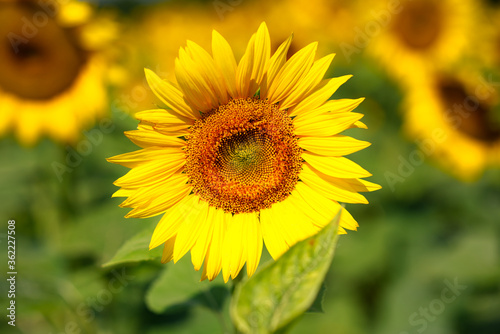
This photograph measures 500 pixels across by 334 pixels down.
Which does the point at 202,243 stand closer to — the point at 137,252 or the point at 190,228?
the point at 190,228

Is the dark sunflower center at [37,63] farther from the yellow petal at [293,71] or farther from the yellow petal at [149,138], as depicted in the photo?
the yellow petal at [293,71]

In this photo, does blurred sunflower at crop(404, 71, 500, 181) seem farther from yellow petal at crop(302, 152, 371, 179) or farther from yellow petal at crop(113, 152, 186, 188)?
yellow petal at crop(113, 152, 186, 188)

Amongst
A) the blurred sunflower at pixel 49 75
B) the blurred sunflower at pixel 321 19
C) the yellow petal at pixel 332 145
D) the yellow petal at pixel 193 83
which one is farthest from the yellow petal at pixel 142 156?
the blurred sunflower at pixel 321 19

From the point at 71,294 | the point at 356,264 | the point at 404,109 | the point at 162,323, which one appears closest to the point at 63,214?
the point at 71,294

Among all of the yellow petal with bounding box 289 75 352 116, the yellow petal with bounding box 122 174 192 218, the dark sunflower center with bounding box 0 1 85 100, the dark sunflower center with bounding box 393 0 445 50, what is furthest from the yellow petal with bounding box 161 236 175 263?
the dark sunflower center with bounding box 393 0 445 50

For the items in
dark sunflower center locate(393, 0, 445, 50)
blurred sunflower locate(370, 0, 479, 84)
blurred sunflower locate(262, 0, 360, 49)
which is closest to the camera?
blurred sunflower locate(370, 0, 479, 84)

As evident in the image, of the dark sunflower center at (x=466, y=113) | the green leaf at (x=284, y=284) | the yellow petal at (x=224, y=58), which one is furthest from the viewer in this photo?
the dark sunflower center at (x=466, y=113)

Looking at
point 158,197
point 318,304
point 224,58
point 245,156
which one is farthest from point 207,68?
point 318,304
